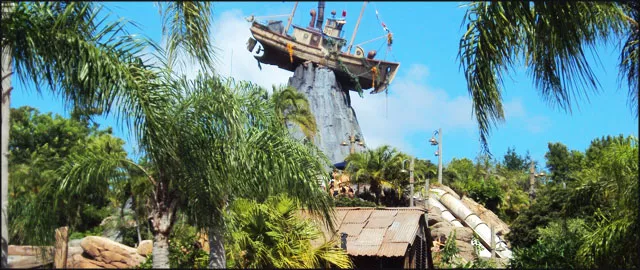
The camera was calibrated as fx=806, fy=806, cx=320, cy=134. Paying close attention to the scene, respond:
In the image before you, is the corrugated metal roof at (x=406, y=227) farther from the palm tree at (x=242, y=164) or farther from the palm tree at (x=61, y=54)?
the palm tree at (x=61, y=54)

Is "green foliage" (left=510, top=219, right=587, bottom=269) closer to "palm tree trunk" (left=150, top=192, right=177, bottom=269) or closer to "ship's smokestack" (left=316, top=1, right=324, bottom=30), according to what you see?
"palm tree trunk" (left=150, top=192, right=177, bottom=269)

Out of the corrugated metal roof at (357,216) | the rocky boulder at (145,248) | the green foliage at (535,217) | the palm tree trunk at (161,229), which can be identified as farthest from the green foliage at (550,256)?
the green foliage at (535,217)

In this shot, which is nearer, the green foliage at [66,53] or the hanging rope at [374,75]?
the green foliage at [66,53]

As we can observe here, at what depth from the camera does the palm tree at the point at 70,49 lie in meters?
8.48

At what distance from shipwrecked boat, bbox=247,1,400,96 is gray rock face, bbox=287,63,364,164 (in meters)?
0.64

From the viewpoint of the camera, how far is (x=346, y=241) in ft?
56.2

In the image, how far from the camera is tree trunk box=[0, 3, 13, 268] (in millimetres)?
8078

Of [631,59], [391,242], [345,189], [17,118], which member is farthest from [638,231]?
[17,118]

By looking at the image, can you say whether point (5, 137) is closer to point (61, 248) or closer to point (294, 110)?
point (61, 248)

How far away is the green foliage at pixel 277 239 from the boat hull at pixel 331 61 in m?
39.6

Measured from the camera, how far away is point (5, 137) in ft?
26.8

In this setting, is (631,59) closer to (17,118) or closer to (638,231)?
(638,231)

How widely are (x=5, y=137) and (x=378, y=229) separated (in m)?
10.7

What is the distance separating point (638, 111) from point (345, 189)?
85.9 feet
